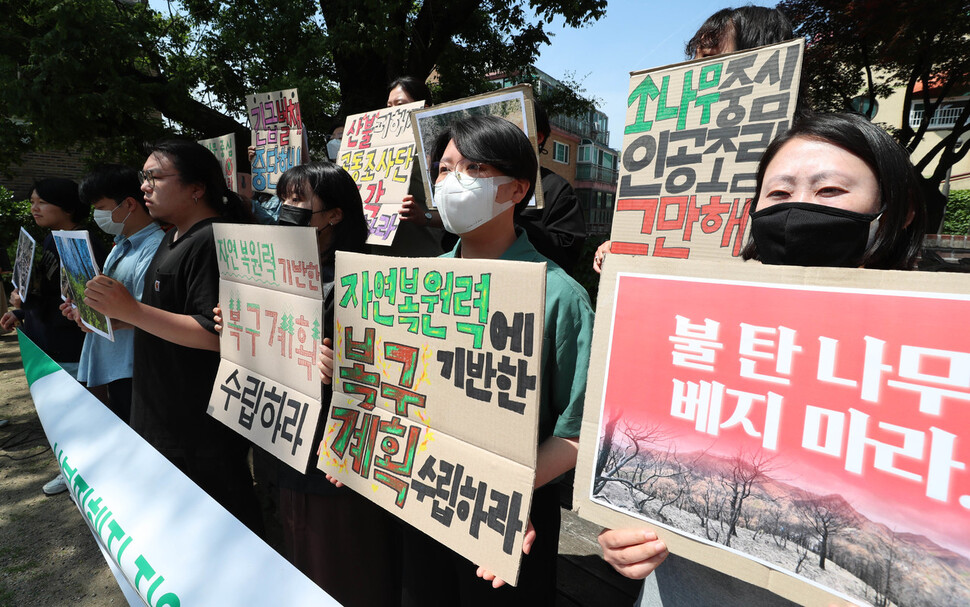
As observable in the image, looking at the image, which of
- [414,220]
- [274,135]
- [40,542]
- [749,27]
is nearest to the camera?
[749,27]

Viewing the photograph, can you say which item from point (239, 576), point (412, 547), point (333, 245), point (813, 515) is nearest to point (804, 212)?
point (813, 515)

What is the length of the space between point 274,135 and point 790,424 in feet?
12.6

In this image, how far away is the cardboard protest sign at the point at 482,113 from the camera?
189cm

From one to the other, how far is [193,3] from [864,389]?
972 cm

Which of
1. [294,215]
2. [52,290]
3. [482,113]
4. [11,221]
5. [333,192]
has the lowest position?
[52,290]

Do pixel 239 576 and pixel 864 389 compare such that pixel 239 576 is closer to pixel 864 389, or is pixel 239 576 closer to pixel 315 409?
pixel 315 409

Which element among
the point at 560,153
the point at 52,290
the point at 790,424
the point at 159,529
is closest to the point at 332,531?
the point at 159,529

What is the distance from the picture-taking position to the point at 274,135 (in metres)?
3.69

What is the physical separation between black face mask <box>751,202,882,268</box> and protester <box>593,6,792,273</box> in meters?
0.89

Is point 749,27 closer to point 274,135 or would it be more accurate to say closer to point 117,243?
point 274,135

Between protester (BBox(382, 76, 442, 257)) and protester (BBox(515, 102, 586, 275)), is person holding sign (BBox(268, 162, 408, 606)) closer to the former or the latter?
protester (BBox(382, 76, 442, 257))

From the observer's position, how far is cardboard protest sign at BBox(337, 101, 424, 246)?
8.82ft

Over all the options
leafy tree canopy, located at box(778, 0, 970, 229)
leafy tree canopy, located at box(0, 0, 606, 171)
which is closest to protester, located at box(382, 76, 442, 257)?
leafy tree canopy, located at box(0, 0, 606, 171)

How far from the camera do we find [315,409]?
159cm
